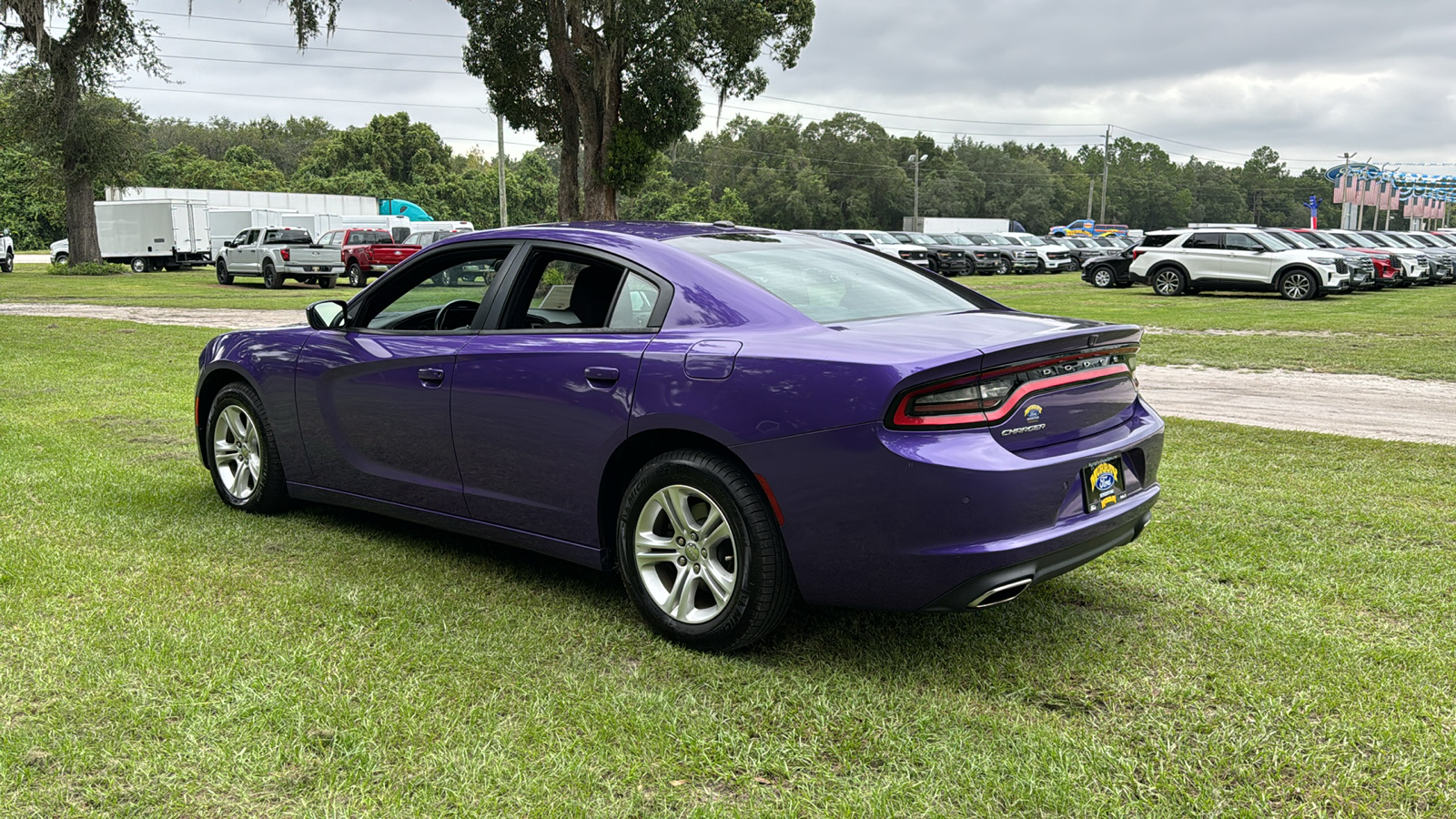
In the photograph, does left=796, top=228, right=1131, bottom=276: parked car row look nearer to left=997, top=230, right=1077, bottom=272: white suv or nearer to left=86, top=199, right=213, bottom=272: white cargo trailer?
left=997, top=230, right=1077, bottom=272: white suv

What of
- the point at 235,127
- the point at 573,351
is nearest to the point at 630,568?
the point at 573,351

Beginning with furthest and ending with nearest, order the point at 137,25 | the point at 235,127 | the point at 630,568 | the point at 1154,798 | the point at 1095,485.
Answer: the point at 235,127, the point at 137,25, the point at 630,568, the point at 1095,485, the point at 1154,798

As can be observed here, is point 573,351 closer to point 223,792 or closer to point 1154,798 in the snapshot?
point 223,792

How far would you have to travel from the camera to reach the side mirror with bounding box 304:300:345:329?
5.38m

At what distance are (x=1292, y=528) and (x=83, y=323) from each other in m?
17.7

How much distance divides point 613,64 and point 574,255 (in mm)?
24151

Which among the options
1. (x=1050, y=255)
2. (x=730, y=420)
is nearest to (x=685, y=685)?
(x=730, y=420)

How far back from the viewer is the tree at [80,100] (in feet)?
107

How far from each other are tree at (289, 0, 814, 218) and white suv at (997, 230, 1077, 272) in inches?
526

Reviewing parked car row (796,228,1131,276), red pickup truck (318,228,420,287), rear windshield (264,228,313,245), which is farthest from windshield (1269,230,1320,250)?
rear windshield (264,228,313,245)

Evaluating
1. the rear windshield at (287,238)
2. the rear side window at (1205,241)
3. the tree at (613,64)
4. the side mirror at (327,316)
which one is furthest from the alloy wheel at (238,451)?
the rear windshield at (287,238)

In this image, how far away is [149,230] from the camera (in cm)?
4159

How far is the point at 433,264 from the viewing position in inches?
202

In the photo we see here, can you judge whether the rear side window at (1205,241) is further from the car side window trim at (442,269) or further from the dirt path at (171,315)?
the car side window trim at (442,269)
